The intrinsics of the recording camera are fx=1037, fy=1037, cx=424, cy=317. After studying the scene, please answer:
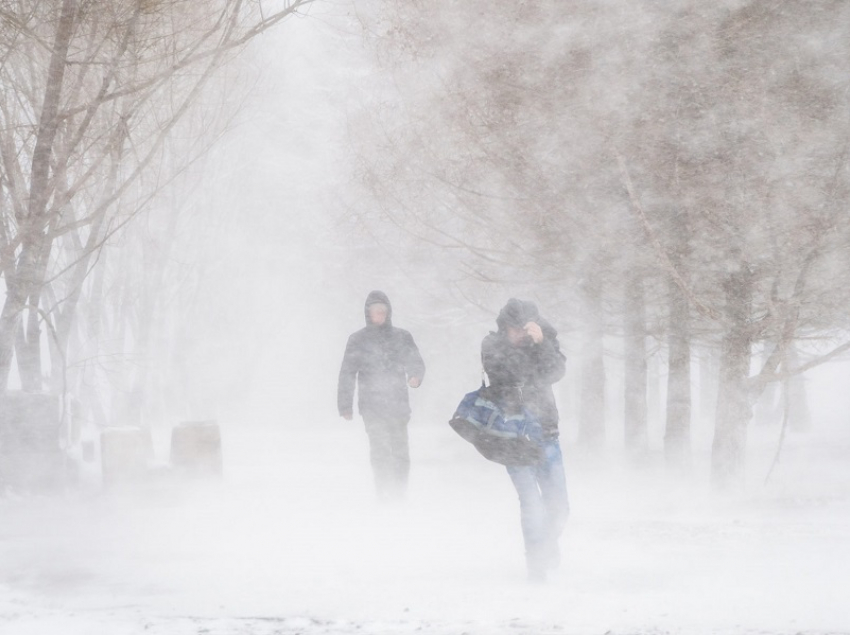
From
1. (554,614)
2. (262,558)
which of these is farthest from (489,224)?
(554,614)

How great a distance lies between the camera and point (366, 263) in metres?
25.7

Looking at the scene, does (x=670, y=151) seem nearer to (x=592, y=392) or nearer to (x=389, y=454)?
(x=389, y=454)

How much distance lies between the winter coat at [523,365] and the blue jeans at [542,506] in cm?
22

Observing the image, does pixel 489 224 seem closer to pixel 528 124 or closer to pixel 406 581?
pixel 528 124

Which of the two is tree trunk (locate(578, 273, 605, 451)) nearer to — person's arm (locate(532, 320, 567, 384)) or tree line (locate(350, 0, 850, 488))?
tree line (locate(350, 0, 850, 488))

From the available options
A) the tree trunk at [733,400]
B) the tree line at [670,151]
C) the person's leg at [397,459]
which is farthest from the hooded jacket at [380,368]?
the tree trunk at [733,400]

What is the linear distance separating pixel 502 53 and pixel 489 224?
249cm

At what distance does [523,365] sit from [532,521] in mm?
954

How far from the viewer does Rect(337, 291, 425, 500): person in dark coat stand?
957 cm

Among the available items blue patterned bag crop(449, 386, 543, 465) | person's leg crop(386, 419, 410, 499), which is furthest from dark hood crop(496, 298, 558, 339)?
person's leg crop(386, 419, 410, 499)

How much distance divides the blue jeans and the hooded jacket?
122 inches

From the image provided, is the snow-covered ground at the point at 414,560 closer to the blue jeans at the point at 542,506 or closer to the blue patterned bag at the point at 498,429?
the blue jeans at the point at 542,506

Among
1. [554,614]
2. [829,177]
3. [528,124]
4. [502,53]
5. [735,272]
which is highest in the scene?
[502,53]

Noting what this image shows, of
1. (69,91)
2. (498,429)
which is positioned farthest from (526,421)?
(69,91)
